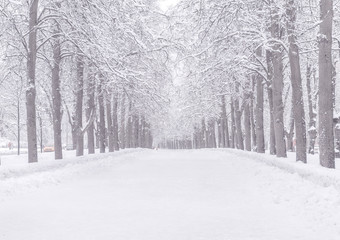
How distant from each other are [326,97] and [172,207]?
230 inches

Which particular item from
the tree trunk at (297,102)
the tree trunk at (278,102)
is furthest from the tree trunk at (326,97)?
the tree trunk at (278,102)

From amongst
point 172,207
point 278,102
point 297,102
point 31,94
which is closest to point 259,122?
point 278,102

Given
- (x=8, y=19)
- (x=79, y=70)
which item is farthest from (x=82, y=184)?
(x=79, y=70)

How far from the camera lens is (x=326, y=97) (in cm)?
1198

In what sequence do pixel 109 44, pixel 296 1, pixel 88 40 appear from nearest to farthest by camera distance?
1. pixel 296 1
2. pixel 88 40
3. pixel 109 44

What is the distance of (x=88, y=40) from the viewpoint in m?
16.2

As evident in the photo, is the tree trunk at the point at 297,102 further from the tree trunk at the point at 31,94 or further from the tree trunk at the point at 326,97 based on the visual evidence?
the tree trunk at the point at 31,94

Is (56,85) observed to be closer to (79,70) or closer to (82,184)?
(79,70)

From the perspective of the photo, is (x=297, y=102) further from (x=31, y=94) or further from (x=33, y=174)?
(x=31, y=94)

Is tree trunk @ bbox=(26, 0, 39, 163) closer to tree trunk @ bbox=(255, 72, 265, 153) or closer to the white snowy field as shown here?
the white snowy field

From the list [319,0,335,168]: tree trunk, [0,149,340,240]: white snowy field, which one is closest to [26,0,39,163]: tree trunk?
[0,149,340,240]: white snowy field

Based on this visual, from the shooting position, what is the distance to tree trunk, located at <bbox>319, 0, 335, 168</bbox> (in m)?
11.9

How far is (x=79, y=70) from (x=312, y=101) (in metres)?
15.9

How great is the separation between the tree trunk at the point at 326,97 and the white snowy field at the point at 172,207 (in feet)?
3.38
